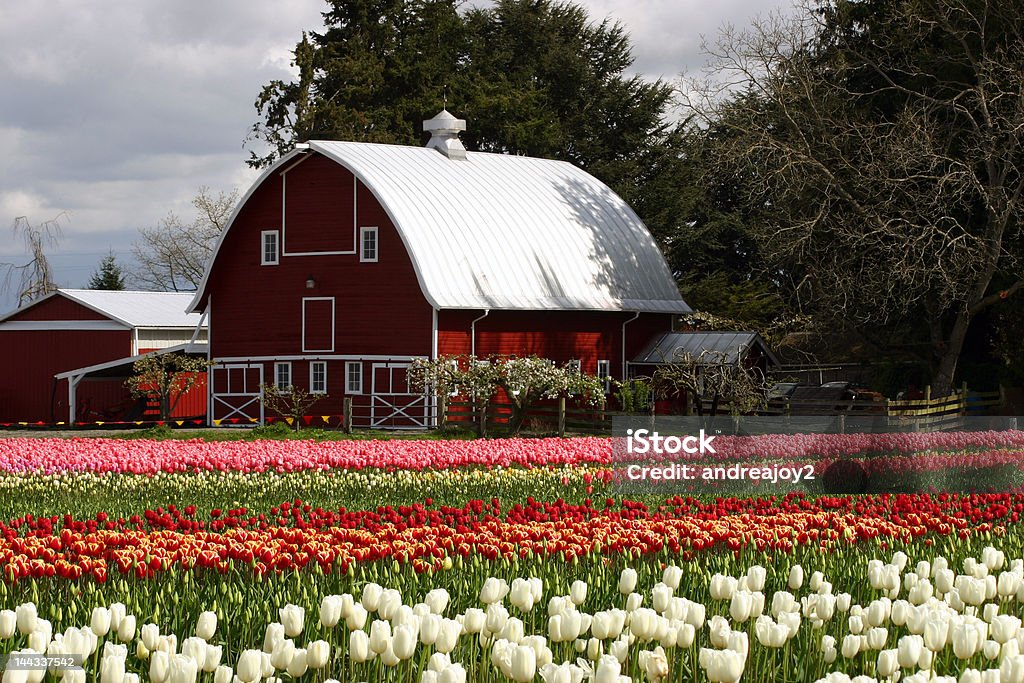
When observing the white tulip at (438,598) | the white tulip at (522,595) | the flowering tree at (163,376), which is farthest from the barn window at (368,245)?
the white tulip at (438,598)

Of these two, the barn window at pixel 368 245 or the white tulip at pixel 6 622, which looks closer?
the white tulip at pixel 6 622

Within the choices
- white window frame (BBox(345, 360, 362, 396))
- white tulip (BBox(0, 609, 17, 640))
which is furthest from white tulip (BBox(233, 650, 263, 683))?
white window frame (BBox(345, 360, 362, 396))

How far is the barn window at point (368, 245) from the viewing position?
116 ft

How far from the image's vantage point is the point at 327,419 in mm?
34250

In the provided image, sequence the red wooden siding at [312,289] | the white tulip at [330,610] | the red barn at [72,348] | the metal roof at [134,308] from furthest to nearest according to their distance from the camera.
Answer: the metal roof at [134,308] → the red barn at [72,348] → the red wooden siding at [312,289] → the white tulip at [330,610]

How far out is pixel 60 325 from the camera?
4319 centimetres

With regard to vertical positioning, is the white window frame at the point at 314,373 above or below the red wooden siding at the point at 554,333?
below

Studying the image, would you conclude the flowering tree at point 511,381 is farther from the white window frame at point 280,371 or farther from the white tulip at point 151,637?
the white tulip at point 151,637

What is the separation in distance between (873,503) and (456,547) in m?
5.17

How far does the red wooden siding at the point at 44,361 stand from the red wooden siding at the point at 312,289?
235 inches

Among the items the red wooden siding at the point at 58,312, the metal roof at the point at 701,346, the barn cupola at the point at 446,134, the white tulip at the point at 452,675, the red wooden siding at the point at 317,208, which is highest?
the barn cupola at the point at 446,134

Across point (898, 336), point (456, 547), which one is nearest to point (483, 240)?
point (898, 336)

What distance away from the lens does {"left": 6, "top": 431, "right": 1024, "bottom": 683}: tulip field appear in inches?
208

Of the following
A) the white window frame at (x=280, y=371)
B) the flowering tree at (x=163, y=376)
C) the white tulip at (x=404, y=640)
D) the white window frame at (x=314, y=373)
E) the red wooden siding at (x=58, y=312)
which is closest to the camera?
the white tulip at (x=404, y=640)
